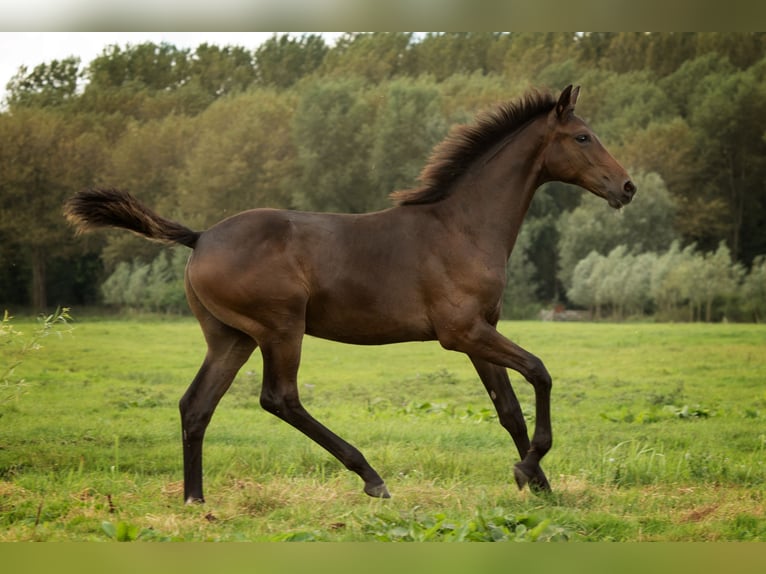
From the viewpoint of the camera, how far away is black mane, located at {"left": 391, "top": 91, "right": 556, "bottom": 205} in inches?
225

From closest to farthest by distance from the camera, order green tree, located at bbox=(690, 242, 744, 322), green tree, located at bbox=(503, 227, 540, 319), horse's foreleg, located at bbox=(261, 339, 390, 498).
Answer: horse's foreleg, located at bbox=(261, 339, 390, 498)
green tree, located at bbox=(503, 227, 540, 319)
green tree, located at bbox=(690, 242, 744, 322)

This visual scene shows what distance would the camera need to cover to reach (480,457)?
21.5 feet

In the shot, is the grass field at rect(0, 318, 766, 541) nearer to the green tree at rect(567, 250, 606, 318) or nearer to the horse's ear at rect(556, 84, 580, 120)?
the horse's ear at rect(556, 84, 580, 120)

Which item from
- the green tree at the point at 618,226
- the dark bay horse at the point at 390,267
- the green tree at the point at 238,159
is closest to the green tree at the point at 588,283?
the green tree at the point at 618,226

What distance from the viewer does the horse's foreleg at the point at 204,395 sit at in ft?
17.6

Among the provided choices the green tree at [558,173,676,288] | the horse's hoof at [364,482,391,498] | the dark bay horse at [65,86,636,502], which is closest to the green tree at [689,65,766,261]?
the green tree at [558,173,676,288]

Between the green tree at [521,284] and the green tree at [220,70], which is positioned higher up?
→ the green tree at [220,70]

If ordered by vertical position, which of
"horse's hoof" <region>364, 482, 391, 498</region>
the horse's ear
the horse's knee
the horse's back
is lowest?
"horse's hoof" <region>364, 482, 391, 498</region>

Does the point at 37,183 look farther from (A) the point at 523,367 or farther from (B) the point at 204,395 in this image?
(A) the point at 523,367

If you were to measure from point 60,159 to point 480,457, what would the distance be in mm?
10471

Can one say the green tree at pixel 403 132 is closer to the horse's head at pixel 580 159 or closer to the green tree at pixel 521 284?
the green tree at pixel 521 284

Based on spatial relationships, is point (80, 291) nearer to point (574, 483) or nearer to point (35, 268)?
point (35, 268)

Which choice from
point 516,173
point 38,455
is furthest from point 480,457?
point 38,455

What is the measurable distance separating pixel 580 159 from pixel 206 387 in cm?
276
